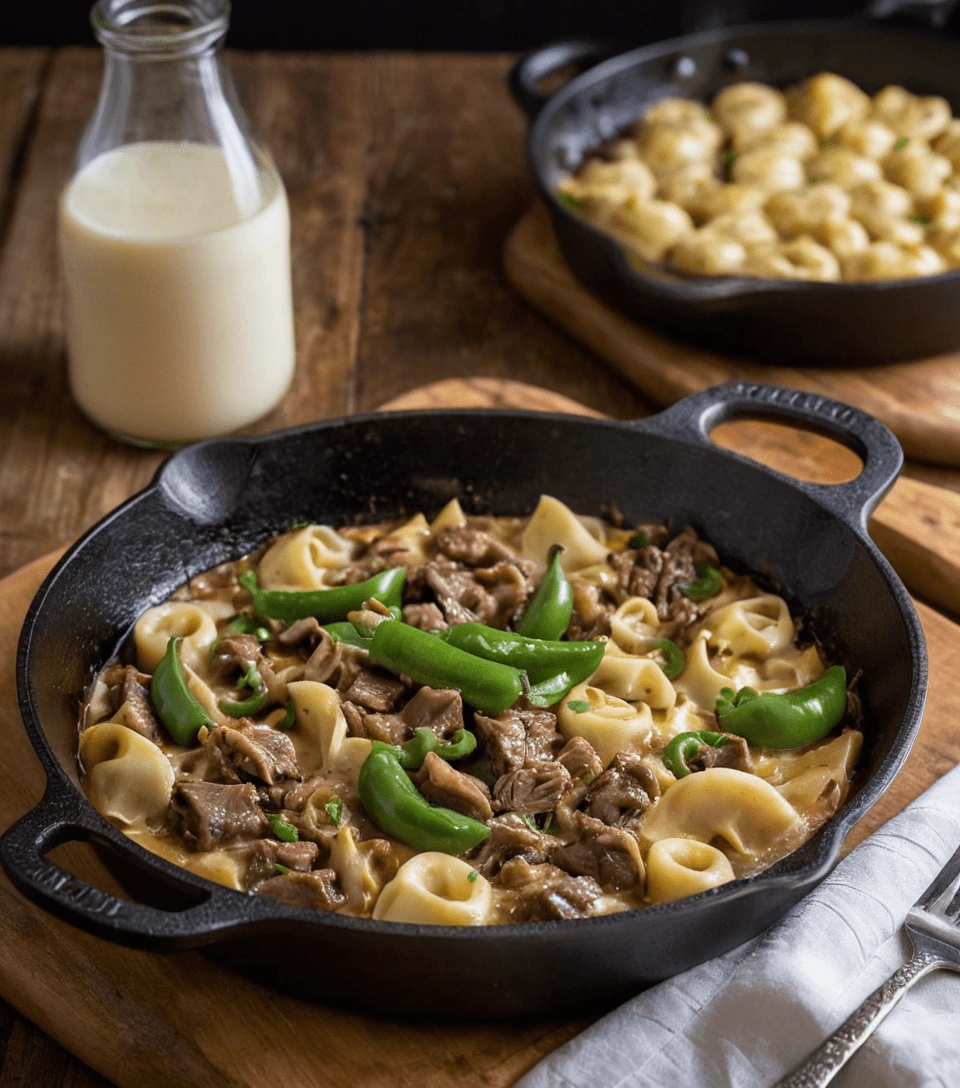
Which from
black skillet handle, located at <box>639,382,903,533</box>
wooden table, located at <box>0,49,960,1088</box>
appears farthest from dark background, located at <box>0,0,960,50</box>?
black skillet handle, located at <box>639,382,903,533</box>

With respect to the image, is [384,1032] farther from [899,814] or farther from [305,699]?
[899,814]

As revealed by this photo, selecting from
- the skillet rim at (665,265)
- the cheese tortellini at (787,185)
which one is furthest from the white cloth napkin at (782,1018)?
the cheese tortellini at (787,185)

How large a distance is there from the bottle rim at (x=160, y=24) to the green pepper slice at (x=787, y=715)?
2.72 m

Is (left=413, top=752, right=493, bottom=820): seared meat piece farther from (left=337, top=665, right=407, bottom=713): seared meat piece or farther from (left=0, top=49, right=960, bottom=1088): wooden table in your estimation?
(left=0, top=49, right=960, bottom=1088): wooden table

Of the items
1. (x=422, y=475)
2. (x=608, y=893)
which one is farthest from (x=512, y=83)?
(x=608, y=893)

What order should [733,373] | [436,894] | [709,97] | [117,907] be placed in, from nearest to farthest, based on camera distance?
[117,907] → [436,894] → [733,373] → [709,97]

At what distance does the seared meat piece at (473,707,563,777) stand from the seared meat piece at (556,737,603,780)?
0.06 metres

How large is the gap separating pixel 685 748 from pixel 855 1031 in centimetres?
86

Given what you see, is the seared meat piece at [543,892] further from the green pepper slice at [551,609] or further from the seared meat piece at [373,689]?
the green pepper slice at [551,609]

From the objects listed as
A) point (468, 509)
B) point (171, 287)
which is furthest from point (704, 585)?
point (171, 287)

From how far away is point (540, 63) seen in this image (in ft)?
21.3

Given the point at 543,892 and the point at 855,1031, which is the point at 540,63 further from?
the point at 855,1031

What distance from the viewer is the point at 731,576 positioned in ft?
14.3

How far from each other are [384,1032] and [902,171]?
4.68 meters
